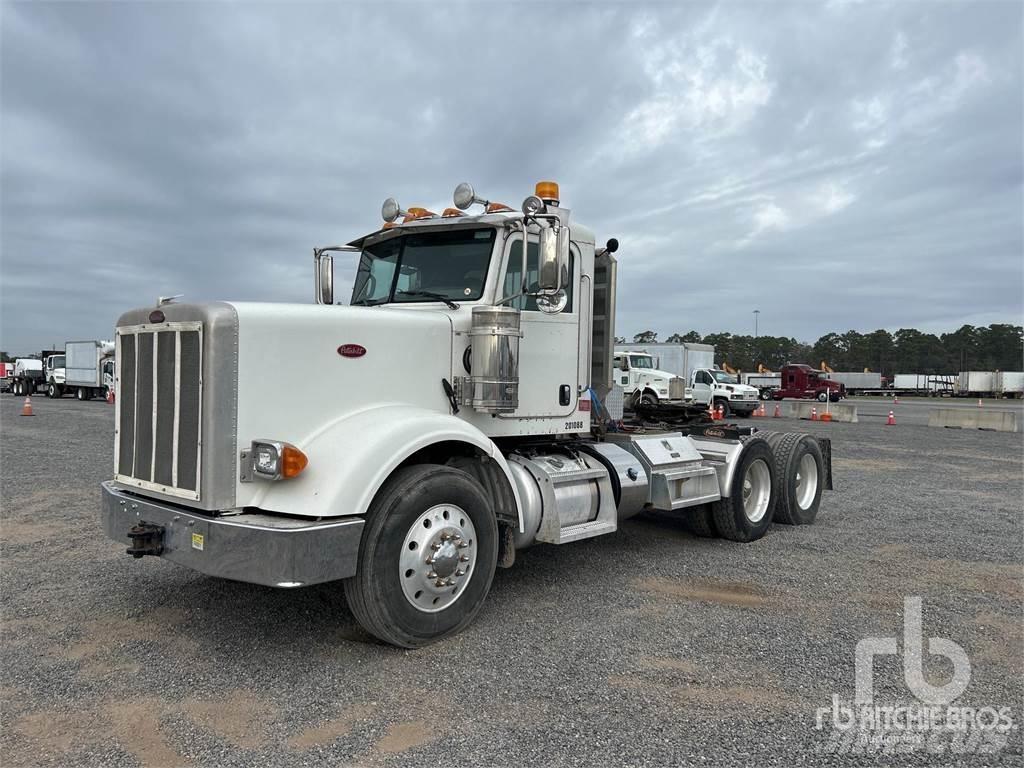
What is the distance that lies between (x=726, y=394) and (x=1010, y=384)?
41.4m

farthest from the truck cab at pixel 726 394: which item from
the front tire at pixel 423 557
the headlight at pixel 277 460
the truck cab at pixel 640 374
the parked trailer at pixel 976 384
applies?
the parked trailer at pixel 976 384

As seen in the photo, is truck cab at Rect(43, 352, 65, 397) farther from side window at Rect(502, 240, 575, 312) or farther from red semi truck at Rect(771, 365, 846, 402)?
red semi truck at Rect(771, 365, 846, 402)

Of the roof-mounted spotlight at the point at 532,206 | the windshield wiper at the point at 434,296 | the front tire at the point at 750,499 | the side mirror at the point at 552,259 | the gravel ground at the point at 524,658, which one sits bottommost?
the gravel ground at the point at 524,658

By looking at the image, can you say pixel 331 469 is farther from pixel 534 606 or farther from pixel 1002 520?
pixel 1002 520

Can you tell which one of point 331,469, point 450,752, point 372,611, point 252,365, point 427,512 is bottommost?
point 450,752

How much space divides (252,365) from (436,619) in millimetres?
1805

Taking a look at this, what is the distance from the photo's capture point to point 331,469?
386 cm

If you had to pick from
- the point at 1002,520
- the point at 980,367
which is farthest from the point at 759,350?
the point at 1002,520

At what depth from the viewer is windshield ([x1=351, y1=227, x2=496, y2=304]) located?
5168 mm

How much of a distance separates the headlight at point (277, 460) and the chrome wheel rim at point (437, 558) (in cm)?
74

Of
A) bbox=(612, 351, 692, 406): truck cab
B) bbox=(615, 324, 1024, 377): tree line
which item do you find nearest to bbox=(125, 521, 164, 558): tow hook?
bbox=(612, 351, 692, 406): truck cab

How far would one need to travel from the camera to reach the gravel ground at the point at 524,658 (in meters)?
3.18

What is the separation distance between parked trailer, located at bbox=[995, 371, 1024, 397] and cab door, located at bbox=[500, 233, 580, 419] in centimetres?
6398

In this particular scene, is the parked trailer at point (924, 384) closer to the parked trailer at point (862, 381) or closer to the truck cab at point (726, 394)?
the parked trailer at point (862, 381)
